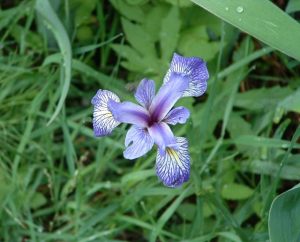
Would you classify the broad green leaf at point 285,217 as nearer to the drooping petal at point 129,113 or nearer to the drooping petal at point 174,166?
the drooping petal at point 174,166

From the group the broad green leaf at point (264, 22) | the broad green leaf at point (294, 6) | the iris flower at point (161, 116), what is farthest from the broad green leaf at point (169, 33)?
the iris flower at point (161, 116)

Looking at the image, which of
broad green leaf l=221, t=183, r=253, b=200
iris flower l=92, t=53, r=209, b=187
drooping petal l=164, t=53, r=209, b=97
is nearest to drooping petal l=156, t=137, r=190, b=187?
iris flower l=92, t=53, r=209, b=187

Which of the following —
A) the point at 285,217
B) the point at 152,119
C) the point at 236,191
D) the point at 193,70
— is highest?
the point at 193,70

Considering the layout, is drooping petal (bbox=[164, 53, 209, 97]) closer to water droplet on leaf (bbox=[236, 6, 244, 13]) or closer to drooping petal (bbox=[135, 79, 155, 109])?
drooping petal (bbox=[135, 79, 155, 109])

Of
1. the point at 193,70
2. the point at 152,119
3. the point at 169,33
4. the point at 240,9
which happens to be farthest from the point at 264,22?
the point at 169,33

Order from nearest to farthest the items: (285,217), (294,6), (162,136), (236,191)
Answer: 1. (162,136)
2. (285,217)
3. (294,6)
4. (236,191)

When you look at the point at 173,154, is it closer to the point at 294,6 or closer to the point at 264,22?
the point at 264,22

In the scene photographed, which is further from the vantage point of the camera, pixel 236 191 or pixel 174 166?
pixel 236 191
